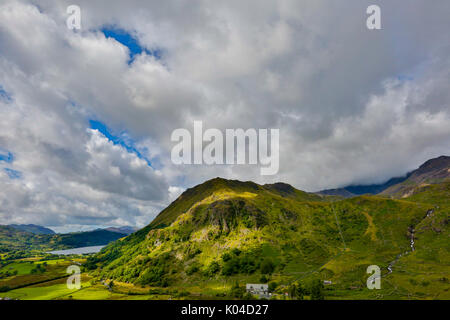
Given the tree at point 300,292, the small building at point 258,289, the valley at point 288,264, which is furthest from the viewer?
the valley at point 288,264

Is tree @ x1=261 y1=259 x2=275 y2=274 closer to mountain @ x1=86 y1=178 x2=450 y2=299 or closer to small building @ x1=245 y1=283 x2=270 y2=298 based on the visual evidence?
mountain @ x1=86 y1=178 x2=450 y2=299

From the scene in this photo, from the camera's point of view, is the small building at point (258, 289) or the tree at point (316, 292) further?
the small building at point (258, 289)

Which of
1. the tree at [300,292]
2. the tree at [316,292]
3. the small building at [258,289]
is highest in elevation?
the tree at [316,292]

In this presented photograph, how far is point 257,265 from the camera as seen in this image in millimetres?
147250

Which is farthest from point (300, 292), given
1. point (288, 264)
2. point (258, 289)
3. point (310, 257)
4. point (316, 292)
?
point (310, 257)

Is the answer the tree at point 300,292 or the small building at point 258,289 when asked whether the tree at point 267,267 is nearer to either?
the small building at point 258,289

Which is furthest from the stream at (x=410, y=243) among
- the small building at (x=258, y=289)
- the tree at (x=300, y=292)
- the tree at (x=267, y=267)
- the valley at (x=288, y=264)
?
the small building at (x=258, y=289)

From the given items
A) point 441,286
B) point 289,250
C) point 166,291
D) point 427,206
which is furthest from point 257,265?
→ point 427,206

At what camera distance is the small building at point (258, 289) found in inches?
4136

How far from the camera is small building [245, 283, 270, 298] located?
10506 cm

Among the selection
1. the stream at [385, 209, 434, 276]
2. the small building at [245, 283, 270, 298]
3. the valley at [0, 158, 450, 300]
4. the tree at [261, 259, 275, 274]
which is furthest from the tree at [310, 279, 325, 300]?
the stream at [385, 209, 434, 276]

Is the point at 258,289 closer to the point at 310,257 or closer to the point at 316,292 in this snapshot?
the point at 316,292
